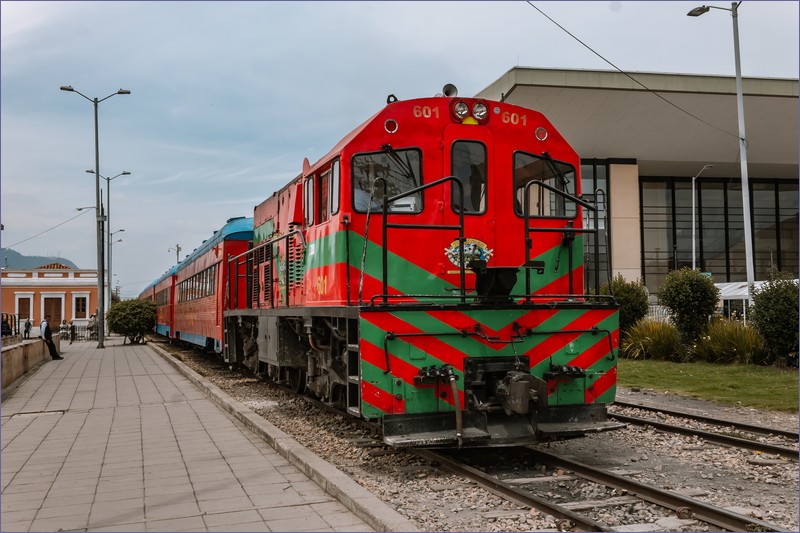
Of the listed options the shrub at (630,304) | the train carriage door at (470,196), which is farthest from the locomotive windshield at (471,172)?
the shrub at (630,304)

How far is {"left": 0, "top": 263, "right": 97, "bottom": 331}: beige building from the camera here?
62.8m

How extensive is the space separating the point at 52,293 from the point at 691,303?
2359 inches

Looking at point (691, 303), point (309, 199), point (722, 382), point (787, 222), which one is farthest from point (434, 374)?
point (787, 222)

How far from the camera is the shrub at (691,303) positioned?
751 inches

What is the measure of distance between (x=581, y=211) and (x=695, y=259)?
35.8m

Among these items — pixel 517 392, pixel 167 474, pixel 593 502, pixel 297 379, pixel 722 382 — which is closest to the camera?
pixel 593 502

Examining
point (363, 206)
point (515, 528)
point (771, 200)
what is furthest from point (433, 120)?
point (771, 200)

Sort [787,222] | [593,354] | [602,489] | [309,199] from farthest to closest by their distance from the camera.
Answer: [787,222]
[309,199]
[593,354]
[602,489]

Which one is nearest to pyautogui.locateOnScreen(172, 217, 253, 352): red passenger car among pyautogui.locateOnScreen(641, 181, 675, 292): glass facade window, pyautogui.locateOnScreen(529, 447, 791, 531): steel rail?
pyautogui.locateOnScreen(529, 447, 791, 531): steel rail

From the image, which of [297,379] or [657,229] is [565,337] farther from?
[657,229]

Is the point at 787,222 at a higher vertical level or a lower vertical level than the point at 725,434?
higher

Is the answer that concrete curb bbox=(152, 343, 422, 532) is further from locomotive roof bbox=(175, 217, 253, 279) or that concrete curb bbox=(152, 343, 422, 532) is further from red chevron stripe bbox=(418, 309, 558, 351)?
locomotive roof bbox=(175, 217, 253, 279)

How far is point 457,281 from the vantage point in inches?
285

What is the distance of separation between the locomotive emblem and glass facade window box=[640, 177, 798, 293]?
34705 mm
